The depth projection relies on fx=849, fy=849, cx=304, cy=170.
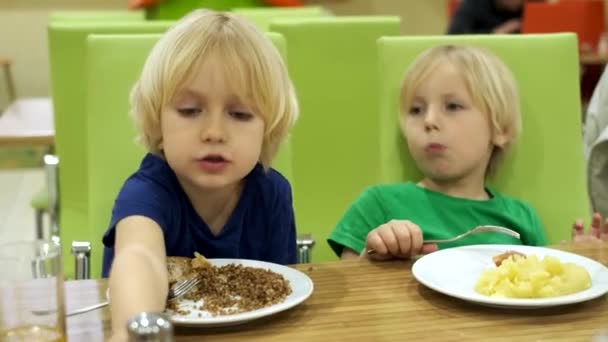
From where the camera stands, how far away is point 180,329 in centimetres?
98

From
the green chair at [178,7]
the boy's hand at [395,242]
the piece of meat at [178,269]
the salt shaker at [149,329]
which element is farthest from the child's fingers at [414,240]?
the green chair at [178,7]

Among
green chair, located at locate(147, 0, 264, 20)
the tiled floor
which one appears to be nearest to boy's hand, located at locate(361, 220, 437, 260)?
green chair, located at locate(147, 0, 264, 20)

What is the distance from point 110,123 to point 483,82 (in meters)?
0.72

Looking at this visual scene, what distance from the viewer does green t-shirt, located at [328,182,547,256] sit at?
1.61 meters

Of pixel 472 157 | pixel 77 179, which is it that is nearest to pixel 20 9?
pixel 77 179

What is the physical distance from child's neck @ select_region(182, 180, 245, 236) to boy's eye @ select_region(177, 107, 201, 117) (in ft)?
0.52

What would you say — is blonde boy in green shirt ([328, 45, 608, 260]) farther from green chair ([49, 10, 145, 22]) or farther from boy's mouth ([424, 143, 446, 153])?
green chair ([49, 10, 145, 22])

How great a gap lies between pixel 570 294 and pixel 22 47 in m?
6.39

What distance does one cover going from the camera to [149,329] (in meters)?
0.65

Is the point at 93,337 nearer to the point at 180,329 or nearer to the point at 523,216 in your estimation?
the point at 180,329

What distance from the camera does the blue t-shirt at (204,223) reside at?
1235 millimetres

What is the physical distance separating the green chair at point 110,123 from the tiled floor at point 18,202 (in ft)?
8.01

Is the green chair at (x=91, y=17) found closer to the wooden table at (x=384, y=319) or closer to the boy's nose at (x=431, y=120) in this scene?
the boy's nose at (x=431, y=120)

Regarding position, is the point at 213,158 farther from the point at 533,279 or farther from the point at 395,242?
the point at 533,279
